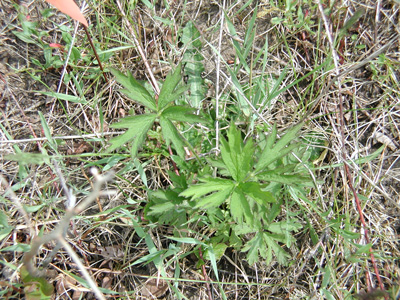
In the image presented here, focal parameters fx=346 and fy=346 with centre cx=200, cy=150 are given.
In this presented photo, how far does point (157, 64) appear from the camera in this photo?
2.96 m

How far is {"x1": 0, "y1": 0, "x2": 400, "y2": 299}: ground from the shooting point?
256 cm

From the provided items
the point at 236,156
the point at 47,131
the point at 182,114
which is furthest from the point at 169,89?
the point at 47,131

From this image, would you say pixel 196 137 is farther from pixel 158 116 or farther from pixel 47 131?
pixel 47 131

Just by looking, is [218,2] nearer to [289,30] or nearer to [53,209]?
[289,30]

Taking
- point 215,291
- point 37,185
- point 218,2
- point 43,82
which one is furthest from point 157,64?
point 215,291

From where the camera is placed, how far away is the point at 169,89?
2.10 meters

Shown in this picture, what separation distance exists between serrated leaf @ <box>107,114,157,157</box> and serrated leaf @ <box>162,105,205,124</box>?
9 cm

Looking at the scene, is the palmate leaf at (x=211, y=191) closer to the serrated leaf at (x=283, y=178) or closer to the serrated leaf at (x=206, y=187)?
the serrated leaf at (x=206, y=187)

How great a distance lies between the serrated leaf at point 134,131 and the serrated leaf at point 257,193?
685mm

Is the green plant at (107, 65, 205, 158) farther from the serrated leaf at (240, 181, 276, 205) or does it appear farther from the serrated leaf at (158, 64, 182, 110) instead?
the serrated leaf at (240, 181, 276, 205)

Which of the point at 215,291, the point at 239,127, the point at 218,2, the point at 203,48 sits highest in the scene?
the point at 218,2

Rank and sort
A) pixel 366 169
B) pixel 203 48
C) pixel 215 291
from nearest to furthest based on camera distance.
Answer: pixel 215 291, pixel 366 169, pixel 203 48

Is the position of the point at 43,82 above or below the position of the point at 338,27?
above

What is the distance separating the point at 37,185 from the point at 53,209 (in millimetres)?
225
